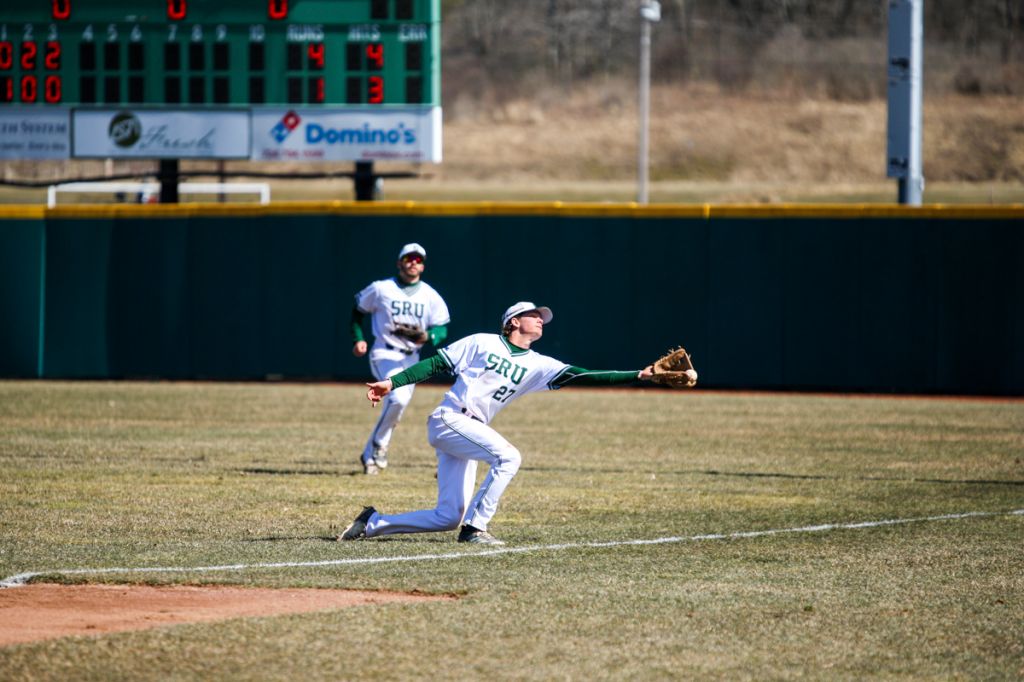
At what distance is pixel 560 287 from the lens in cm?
2308

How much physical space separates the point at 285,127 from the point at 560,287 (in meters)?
5.09

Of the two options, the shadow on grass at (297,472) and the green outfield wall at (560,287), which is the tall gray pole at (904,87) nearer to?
the green outfield wall at (560,287)

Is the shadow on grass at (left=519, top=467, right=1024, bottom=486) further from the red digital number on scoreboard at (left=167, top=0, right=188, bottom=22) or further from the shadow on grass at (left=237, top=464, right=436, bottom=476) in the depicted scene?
the red digital number on scoreboard at (left=167, top=0, right=188, bottom=22)

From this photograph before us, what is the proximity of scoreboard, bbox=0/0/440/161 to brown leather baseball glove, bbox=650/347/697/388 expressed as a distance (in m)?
13.8

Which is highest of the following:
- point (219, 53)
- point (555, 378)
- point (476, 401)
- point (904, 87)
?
point (219, 53)

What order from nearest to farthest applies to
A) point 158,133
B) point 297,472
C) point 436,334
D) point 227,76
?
point 297,472 → point 436,334 → point 227,76 → point 158,133

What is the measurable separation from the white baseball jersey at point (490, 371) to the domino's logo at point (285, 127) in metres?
14.3

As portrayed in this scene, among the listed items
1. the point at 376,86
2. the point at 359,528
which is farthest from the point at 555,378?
the point at 376,86

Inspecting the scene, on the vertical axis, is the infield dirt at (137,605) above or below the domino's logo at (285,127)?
below

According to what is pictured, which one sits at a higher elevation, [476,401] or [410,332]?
[410,332]

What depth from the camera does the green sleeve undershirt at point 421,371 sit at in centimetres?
984

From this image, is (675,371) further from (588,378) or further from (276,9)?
(276,9)

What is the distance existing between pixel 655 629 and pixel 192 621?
2.40 meters

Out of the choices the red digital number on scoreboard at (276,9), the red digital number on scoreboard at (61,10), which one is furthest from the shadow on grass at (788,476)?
the red digital number on scoreboard at (61,10)
